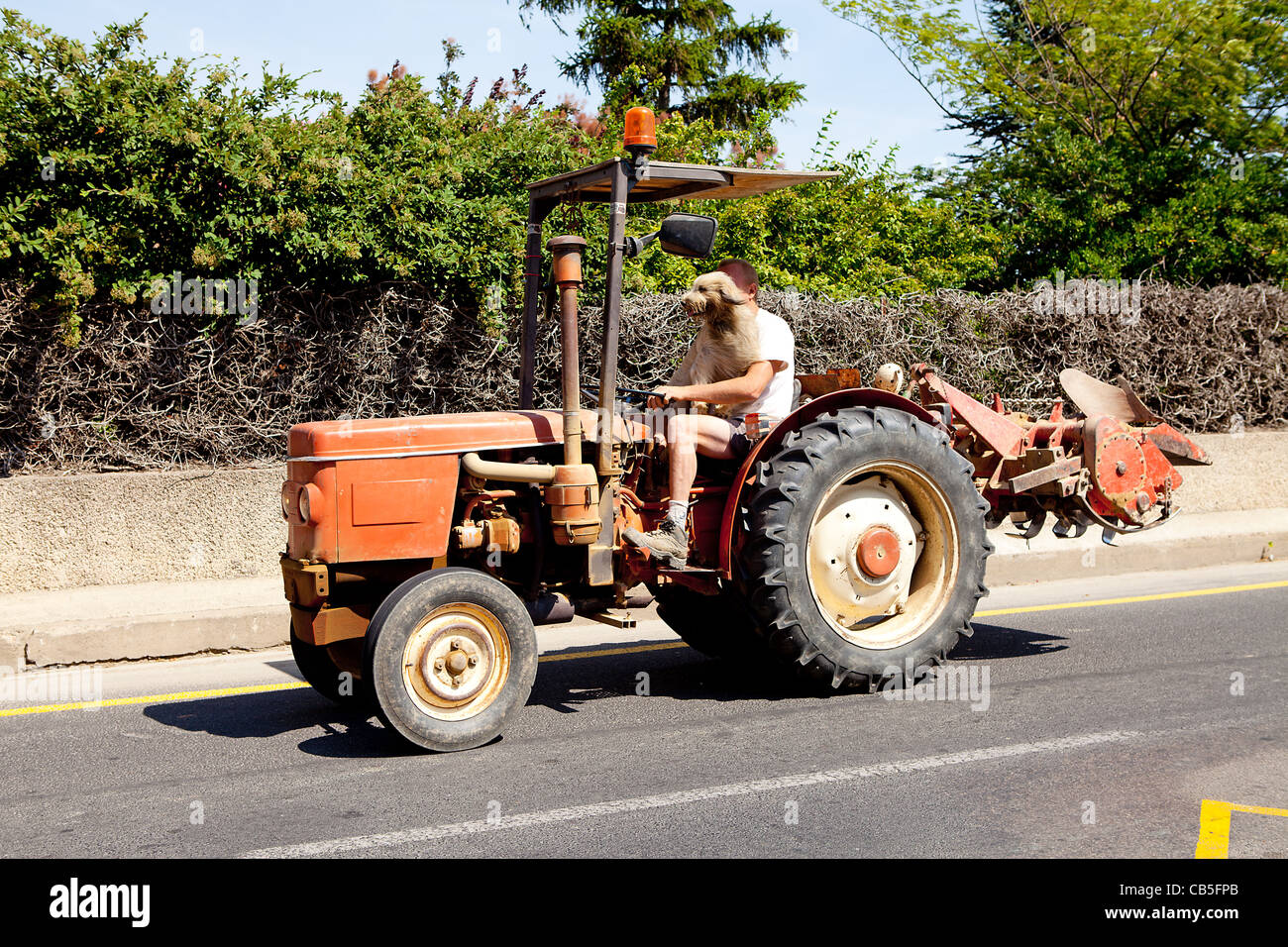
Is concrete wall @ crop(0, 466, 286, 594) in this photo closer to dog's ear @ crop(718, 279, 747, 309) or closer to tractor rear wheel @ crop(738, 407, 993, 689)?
dog's ear @ crop(718, 279, 747, 309)

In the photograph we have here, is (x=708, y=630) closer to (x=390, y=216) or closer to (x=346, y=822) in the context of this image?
(x=346, y=822)

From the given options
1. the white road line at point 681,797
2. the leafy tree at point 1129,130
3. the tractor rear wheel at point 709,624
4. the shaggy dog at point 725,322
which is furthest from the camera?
the leafy tree at point 1129,130

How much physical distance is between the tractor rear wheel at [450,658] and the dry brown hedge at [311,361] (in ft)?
→ 14.0

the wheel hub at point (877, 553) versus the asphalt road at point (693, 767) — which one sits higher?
the wheel hub at point (877, 553)

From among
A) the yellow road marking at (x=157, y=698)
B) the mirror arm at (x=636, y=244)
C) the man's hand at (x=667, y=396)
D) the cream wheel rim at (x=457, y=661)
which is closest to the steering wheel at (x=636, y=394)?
the man's hand at (x=667, y=396)

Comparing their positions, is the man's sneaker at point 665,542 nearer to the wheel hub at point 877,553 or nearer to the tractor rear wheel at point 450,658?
the tractor rear wheel at point 450,658

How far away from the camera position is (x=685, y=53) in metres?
19.9

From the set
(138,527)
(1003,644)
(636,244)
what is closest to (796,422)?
(636,244)

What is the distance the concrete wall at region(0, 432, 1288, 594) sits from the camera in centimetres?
889

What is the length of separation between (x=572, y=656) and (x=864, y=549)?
2.16 m

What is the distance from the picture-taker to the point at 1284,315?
14.4 meters

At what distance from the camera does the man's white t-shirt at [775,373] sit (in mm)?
6258

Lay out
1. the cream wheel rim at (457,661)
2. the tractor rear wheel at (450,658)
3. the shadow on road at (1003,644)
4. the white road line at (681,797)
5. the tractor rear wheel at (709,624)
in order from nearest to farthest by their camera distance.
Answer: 1. the white road line at (681,797)
2. the tractor rear wheel at (450,658)
3. the cream wheel rim at (457,661)
4. the tractor rear wheel at (709,624)
5. the shadow on road at (1003,644)
